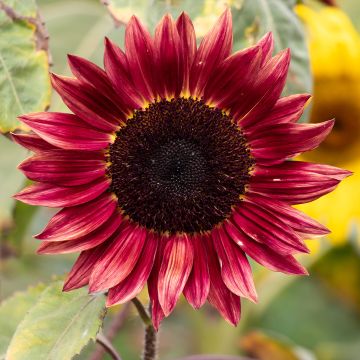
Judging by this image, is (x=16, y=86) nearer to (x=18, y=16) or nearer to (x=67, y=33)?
(x=18, y=16)

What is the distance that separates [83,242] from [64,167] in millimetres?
54

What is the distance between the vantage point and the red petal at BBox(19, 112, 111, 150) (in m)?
0.58

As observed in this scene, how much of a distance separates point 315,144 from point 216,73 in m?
0.08

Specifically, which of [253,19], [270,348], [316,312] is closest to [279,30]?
[253,19]

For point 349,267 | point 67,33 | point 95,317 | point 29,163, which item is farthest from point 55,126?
point 349,267

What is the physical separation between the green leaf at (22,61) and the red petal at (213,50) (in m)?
0.11

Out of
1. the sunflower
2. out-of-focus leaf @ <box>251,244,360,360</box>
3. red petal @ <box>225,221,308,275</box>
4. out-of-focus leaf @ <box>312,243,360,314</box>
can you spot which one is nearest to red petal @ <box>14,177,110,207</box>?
the sunflower

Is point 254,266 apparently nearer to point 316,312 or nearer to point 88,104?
point 88,104

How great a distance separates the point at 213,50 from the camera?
1.95 feet

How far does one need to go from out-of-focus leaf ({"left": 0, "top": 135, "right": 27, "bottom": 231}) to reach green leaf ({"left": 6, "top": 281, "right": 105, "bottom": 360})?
17 cm

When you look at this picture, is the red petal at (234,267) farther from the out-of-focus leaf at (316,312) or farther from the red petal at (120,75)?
the out-of-focus leaf at (316,312)

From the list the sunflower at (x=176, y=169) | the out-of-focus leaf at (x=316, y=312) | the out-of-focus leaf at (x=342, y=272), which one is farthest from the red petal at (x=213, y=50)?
the out-of-focus leaf at (x=316, y=312)

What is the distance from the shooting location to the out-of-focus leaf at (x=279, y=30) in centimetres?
70

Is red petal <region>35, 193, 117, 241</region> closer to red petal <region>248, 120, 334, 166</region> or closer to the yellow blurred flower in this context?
red petal <region>248, 120, 334, 166</region>
